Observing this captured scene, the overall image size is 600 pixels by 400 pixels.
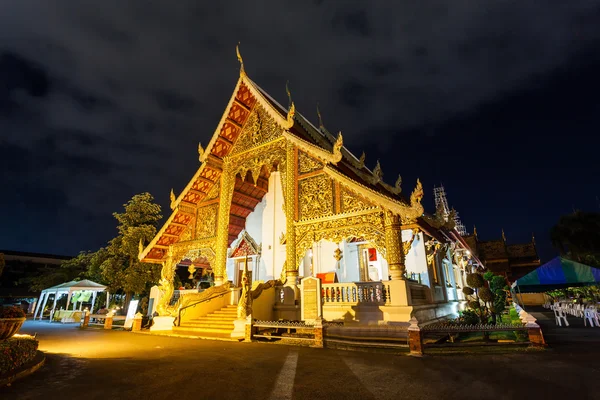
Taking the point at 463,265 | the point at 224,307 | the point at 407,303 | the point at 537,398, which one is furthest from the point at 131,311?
the point at 463,265

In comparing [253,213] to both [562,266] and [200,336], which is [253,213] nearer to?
[200,336]

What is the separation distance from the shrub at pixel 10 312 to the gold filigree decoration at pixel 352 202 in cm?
804

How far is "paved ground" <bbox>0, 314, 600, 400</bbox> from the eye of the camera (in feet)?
11.5

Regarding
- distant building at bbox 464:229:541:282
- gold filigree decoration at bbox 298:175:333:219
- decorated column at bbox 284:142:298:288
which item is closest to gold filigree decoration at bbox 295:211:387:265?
decorated column at bbox 284:142:298:288

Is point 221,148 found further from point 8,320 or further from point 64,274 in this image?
point 64,274

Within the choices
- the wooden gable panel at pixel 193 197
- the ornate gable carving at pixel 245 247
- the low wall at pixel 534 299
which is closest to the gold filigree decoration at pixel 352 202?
the ornate gable carving at pixel 245 247

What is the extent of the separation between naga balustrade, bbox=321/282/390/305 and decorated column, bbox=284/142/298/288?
1345 millimetres

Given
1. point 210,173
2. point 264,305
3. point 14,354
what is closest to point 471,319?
point 264,305

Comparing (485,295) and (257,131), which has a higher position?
(257,131)

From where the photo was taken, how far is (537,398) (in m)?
3.24

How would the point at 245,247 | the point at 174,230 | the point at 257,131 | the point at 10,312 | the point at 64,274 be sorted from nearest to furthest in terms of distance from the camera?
1. the point at 10,312
2. the point at 257,131
3. the point at 174,230
4. the point at 245,247
5. the point at 64,274

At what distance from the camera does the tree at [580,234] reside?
25281mm

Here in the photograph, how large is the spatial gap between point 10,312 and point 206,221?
8950 mm

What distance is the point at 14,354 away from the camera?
448 centimetres
